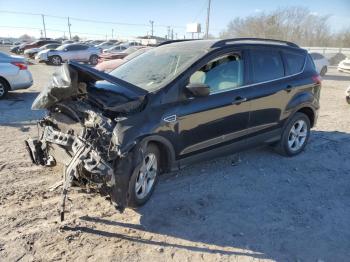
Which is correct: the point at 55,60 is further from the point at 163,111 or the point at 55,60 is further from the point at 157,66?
the point at 163,111

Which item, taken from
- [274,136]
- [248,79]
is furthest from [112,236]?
[274,136]

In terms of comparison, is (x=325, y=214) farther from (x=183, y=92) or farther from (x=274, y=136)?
(x=183, y=92)

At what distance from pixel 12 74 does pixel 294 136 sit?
8683mm

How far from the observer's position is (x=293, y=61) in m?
5.93

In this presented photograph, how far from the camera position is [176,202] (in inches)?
169

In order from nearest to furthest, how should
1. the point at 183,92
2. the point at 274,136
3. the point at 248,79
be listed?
the point at 183,92, the point at 248,79, the point at 274,136

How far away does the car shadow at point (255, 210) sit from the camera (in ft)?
11.6

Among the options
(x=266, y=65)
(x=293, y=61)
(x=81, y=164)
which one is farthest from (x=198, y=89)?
(x=293, y=61)

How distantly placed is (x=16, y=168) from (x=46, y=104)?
5.38 ft

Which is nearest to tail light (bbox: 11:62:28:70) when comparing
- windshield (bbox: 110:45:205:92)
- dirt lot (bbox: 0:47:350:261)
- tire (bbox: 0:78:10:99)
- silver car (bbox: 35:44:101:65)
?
tire (bbox: 0:78:10:99)

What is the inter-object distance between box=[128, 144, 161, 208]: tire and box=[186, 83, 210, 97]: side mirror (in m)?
0.78

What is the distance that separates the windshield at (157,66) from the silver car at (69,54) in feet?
76.6

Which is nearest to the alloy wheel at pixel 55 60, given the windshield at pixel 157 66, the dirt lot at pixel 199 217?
the dirt lot at pixel 199 217

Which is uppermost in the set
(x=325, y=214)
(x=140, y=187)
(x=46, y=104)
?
(x=46, y=104)
